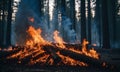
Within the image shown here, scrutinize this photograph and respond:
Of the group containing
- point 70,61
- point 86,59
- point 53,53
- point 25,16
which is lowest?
point 70,61

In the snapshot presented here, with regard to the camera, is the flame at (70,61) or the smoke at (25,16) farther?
the smoke at (25,16)

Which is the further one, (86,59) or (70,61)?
(70,61)

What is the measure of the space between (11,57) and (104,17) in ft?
41.8

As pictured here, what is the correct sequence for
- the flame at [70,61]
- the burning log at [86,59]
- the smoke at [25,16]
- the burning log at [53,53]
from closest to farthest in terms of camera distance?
1. the burning log at [86,59]
2. the burning log at [53,53]
3. the flame at [70,61]
4. the smoke at [25,16]

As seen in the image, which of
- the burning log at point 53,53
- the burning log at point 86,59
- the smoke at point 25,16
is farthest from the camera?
the smoke at point 25,16

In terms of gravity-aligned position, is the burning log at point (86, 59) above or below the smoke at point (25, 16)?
below

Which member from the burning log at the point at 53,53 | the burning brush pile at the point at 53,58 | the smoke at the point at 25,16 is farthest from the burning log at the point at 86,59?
the smoke at the point at 25,16

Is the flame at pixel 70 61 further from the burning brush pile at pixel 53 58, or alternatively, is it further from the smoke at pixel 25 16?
the smoke at pixel 25 16

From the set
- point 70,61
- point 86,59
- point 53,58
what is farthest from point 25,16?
point 86,59

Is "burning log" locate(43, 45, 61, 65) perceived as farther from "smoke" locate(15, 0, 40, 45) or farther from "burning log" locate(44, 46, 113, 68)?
"smoke" locate(15, 0, 40, 45)

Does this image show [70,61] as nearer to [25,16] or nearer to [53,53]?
[53,53]

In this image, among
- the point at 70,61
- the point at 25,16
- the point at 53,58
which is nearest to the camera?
the point at 53,58

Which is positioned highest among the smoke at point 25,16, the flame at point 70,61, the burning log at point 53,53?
the smoke at point 25,16

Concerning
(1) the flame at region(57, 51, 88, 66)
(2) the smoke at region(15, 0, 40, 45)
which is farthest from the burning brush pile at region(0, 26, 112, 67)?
(2) the smoke at region(15, 0, 40, 45)
